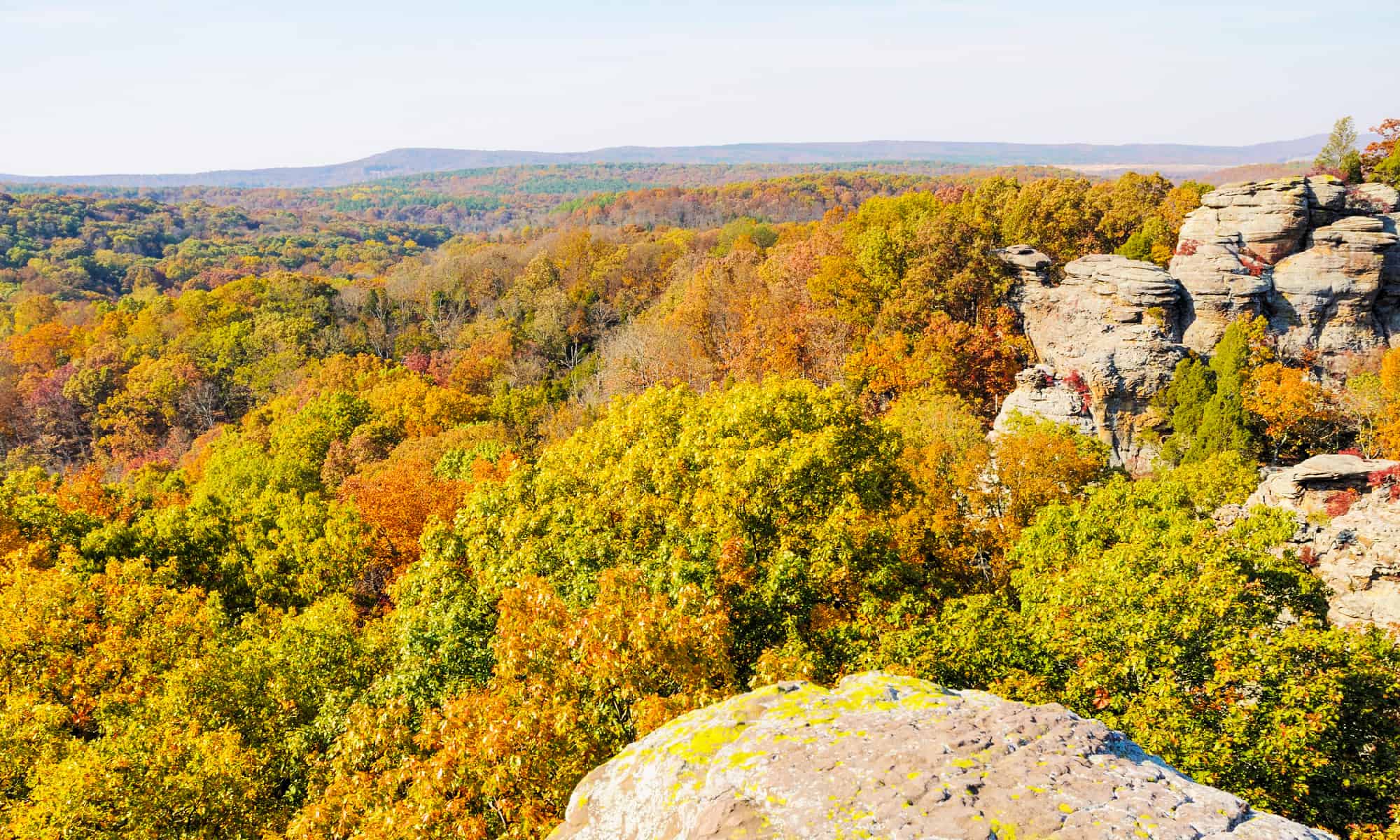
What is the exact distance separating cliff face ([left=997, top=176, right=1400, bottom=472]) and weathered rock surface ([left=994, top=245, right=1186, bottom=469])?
2.3 inches

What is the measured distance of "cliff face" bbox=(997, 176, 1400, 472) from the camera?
44.1 metres

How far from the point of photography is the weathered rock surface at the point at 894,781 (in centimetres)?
712

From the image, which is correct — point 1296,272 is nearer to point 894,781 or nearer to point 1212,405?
point 1212,405

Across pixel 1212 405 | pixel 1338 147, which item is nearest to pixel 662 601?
pixel 1212 405

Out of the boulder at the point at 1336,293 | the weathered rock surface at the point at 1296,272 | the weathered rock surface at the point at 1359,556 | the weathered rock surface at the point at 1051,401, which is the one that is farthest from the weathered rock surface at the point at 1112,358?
the weathered rock surface at the point at 1359,556

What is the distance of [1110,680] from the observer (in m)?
13.4

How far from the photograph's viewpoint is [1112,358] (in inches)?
1747

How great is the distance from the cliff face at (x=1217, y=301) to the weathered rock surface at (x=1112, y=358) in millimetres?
59

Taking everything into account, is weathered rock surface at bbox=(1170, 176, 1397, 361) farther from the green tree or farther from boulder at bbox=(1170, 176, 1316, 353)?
the green tree

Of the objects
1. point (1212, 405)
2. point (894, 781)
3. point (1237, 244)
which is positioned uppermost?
point (1237, 244)

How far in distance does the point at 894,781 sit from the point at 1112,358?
43044 mm

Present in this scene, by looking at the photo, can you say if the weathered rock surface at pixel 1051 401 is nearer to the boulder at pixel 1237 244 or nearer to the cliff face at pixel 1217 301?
the cliff face at pixel 1217 301

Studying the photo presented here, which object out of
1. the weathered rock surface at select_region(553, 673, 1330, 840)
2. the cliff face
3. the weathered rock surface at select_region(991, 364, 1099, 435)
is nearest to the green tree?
the cliff face

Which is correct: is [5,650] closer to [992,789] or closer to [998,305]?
[992,789]
